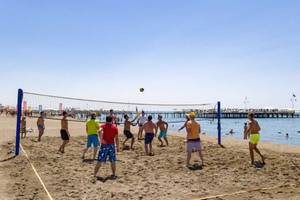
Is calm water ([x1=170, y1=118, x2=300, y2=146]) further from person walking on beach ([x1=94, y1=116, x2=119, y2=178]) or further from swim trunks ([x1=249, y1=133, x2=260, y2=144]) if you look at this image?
person walking on beach ([x1=94, y1=116, x2=119, y2=178])

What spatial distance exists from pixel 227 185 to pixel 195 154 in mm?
4634

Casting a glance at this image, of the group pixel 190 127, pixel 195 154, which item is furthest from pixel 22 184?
pixel 195 154

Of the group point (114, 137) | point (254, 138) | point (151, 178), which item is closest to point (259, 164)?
point (254, 138)

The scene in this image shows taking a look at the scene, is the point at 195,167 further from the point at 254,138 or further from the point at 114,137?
the point at 114,137

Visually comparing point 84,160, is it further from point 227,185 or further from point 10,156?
point 227,185

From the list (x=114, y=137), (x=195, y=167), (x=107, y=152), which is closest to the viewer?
(x=107, y=152)

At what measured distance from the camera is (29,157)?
10.8m

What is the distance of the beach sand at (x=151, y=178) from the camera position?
6.76 metres

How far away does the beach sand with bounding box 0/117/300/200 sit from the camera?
6.76 m

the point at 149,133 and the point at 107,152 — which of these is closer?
the point at 107,152

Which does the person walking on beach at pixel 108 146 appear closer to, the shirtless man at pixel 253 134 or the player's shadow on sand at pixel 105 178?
the player's shadow on sand at pixel 105 178

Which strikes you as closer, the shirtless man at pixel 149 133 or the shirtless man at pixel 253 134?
the shirtless man at pixel 253 134

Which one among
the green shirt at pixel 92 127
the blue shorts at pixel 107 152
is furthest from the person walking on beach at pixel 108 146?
the green shirt at pixel 92 127

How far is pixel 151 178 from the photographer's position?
8180 mm
